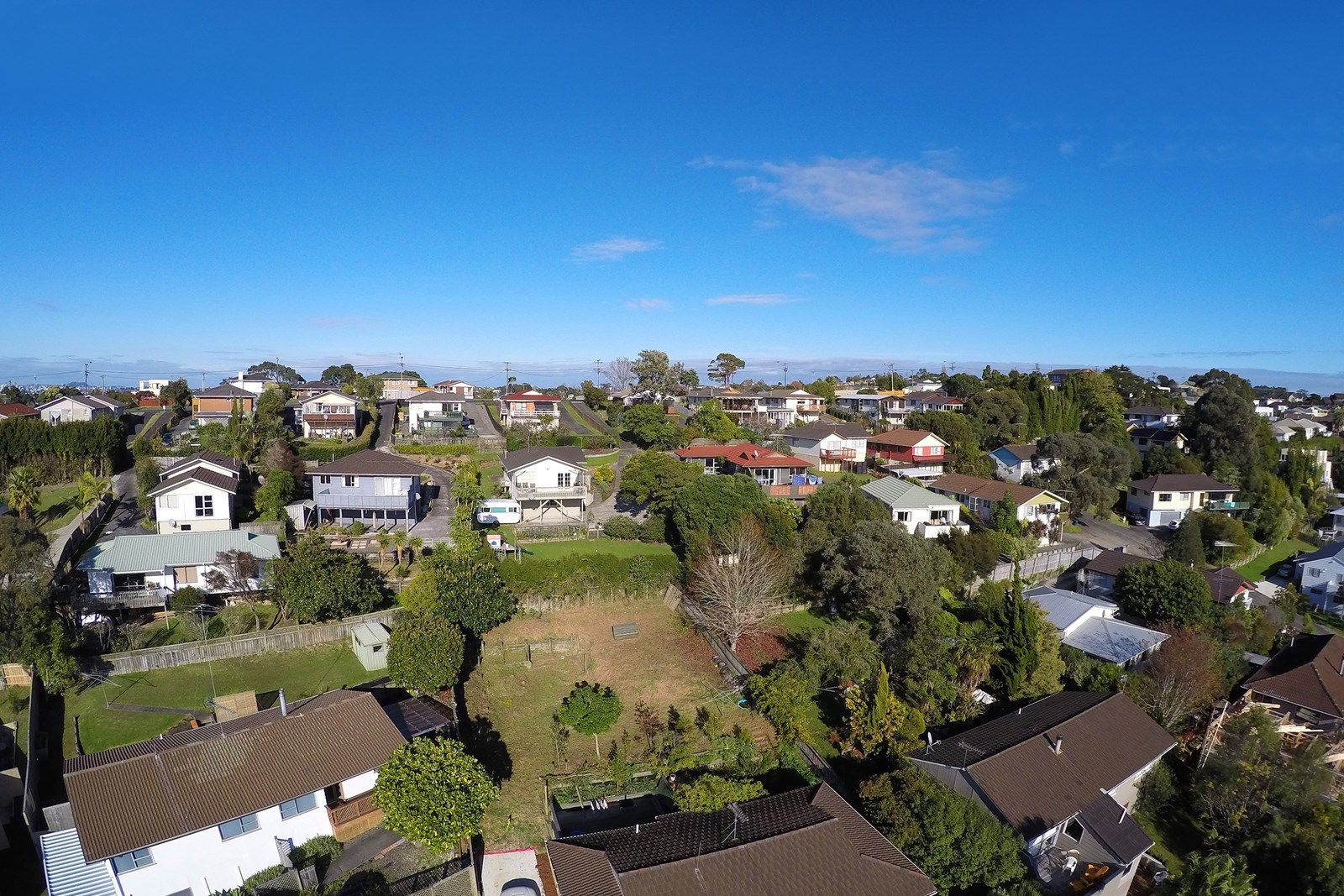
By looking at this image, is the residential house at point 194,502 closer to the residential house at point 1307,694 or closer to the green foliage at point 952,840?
the green foliage at point 952,840

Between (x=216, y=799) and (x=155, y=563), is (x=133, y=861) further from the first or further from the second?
(x=155, y=563)

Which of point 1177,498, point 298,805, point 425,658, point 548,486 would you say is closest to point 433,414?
point 548,486

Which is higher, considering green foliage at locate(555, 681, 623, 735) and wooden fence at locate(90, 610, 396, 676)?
wooden fence at locate(90, 610, 396, 676)

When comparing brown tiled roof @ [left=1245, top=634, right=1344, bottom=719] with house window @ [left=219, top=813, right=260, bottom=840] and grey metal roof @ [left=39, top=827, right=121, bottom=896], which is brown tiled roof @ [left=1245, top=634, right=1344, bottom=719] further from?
grey metal roof @ [left=39, top=827, right=121, bottom=896]

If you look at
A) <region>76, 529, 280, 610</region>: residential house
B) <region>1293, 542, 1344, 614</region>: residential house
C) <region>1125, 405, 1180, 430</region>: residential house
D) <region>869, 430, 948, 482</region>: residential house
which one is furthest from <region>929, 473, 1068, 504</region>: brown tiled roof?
<region>76, 529, 280, 610</region>: residential house

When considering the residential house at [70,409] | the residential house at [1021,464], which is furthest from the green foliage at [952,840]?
the residential house at [70,409]

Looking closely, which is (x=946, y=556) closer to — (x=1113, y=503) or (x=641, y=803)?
(x=641, y=803)

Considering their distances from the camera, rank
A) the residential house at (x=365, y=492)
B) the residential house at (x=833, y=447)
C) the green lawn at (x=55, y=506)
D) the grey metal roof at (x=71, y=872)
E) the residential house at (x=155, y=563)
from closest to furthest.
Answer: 1. the grey metal roof at (x=71, y=872)
2. the residential house at (x=155, y=563)
3. the green lawn at (x=55, y=506)
4. the residential house at (x=365, y=492)
5. the residential house at (x=833, y=447)
